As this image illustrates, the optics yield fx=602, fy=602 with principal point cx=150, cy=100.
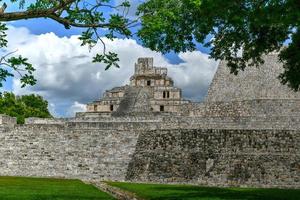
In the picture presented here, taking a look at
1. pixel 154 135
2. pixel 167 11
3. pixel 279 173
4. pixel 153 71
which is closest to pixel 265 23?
pixel 167 11

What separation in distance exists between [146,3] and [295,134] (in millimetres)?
16686

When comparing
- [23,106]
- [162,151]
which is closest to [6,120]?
[162,151]

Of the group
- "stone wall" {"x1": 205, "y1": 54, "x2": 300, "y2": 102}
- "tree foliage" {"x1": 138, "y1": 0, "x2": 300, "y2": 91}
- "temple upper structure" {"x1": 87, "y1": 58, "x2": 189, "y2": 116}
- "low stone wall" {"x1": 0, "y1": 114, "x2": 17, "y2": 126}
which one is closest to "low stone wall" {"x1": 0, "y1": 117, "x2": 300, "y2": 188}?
"low stone wall" {"x1": 0, "y1": 114, "x2": 17, "y2": 126}

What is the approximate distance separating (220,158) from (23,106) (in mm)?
45821

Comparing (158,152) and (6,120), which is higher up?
(6,120)

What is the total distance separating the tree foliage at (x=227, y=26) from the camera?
13.5m

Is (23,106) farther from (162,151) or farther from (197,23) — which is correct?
(197,23)

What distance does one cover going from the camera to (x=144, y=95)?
7569 centimetres

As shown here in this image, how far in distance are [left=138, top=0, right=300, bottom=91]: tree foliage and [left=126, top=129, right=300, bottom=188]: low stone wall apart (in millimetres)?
8505

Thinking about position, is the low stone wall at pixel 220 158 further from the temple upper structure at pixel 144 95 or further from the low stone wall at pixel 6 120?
the temple upper structure at pixel 144 95

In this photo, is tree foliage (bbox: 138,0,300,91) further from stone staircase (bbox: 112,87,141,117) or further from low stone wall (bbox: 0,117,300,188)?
stone staircase (bbox: 112,87,141,117)

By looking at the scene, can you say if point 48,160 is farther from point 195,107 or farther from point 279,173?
point 195,107

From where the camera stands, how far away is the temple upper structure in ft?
243

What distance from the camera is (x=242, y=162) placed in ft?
94.2
